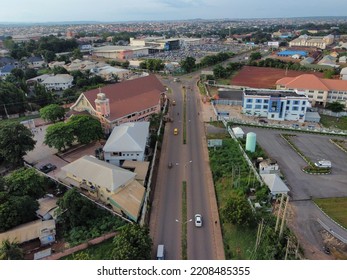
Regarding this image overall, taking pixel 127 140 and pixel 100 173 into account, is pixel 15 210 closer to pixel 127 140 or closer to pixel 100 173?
pixel 100 173

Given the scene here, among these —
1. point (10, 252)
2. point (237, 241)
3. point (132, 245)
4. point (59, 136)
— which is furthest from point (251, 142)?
point (10, 252)

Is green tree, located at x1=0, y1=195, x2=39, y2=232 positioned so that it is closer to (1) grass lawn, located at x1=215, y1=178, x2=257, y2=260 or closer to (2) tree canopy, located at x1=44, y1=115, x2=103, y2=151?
(2) tree canopy, located at x1=44, y1=115, x2=103, y2=151

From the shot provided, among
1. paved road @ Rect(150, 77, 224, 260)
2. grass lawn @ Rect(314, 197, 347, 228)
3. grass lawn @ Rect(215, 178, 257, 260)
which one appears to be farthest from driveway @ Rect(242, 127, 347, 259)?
paved road @ Rect(150, 77, 224, 260)

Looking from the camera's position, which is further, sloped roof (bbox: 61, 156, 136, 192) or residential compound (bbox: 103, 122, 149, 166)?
residential compound (bbox: 103, 122, 149, 166)

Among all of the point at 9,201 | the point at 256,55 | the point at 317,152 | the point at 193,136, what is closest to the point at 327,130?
the point at 317,152

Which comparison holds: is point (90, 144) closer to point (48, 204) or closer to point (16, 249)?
point (48, 204)
